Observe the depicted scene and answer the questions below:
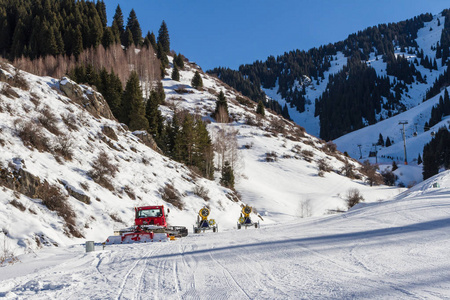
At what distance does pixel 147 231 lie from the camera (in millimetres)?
18219

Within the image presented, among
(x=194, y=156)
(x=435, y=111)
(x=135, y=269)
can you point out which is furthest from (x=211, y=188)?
(x=435, y=111)

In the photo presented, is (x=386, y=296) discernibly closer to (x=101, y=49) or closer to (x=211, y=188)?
(x=211, y=188)

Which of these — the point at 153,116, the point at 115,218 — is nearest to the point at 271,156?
the point at 153,116

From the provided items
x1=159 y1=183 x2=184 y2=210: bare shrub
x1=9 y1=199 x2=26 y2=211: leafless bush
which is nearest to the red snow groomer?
x1=9 y1=199 x2=26 y2=211: leafless bush

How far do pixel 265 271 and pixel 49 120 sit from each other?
25.3 m

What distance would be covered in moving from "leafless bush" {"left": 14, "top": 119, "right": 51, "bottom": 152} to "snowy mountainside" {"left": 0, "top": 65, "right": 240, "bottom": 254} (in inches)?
2.2

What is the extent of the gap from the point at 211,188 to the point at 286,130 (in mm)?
59282

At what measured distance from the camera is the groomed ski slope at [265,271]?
5.70 meters

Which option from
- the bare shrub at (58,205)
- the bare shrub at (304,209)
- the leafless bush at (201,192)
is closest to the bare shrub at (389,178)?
the bare shrub at (304,209)

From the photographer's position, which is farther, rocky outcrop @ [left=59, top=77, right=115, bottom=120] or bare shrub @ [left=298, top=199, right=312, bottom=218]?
bare shrub @ [left=298, top=199, right=312, bottom=218]

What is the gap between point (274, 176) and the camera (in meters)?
63.6

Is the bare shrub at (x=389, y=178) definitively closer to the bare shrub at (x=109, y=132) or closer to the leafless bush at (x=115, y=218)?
the bare shrub at (x=109, y=132)

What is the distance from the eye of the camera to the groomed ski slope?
18.7ft

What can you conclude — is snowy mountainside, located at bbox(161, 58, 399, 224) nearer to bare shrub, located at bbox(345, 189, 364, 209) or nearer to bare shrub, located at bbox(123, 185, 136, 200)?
bare shrub, located at bbox(345, 189, 364, 209)
